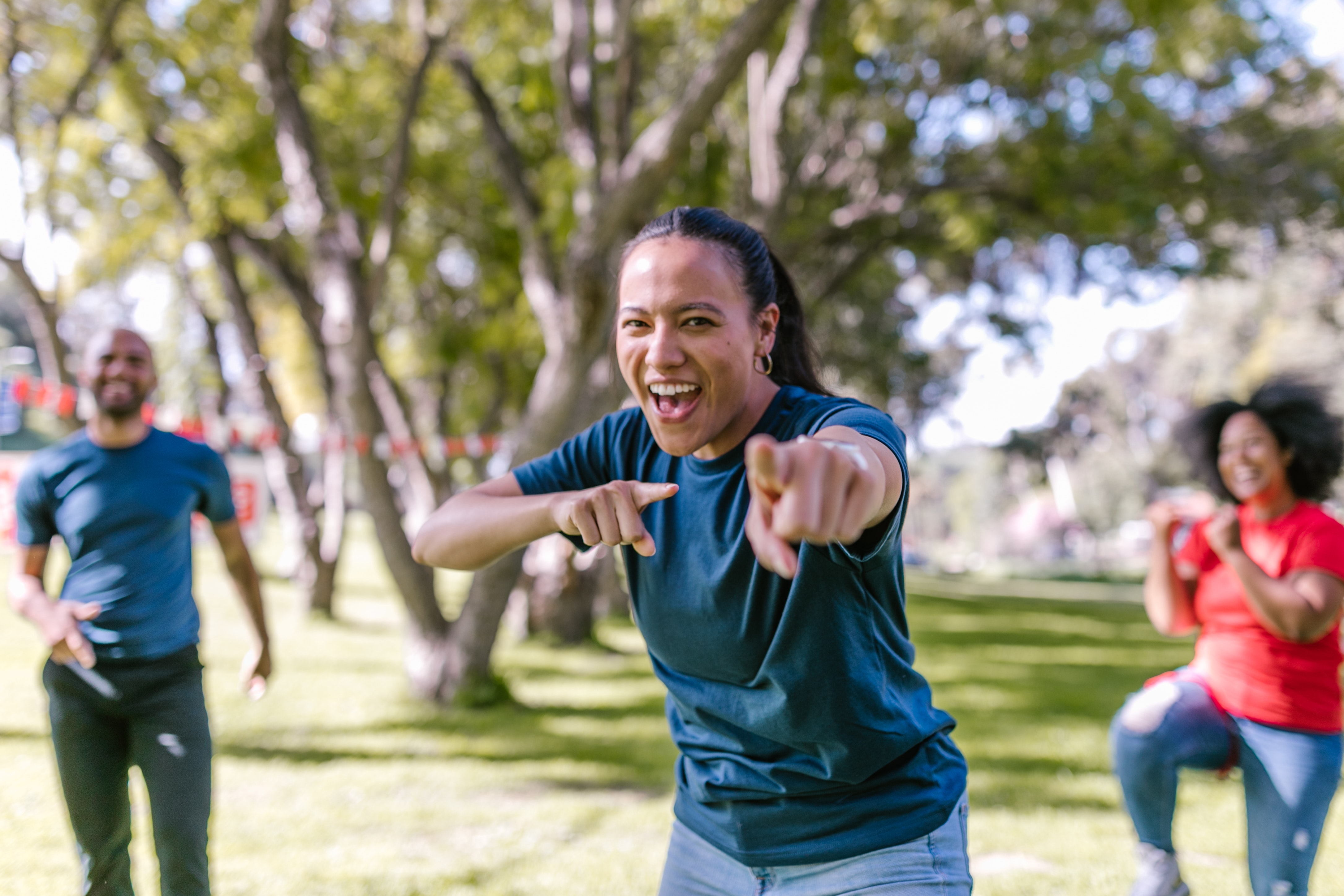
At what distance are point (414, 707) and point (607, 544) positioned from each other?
6.94 meters

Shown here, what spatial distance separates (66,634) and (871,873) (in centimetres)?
249

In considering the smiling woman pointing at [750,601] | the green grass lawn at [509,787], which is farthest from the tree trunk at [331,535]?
the smiling woman pointing at [750,601]

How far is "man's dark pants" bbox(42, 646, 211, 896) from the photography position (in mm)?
2805

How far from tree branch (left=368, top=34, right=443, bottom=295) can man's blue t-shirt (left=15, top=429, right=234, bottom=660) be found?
193 inches

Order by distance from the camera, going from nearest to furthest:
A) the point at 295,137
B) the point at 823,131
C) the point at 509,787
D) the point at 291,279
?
the point at 509,787, the point at 295,137, the point at 291,279, the point at 823,131

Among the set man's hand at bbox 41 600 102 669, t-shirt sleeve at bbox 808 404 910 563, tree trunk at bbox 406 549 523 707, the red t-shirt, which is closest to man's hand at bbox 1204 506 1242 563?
the red t-shirt

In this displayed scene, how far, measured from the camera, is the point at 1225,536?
126 inches

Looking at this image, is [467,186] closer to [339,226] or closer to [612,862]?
[339,226]

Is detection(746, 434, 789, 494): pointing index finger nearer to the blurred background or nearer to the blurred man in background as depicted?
the blurred background

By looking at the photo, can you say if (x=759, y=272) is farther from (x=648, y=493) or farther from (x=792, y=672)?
(x=792, y=672)

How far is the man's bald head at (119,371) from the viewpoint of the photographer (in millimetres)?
3270

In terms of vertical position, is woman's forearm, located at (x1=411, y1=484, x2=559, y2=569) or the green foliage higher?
the green foliage

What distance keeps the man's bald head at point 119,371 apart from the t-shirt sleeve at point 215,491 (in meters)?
0.29

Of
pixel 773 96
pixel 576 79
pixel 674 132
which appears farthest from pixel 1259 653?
pixel 773 96
